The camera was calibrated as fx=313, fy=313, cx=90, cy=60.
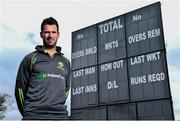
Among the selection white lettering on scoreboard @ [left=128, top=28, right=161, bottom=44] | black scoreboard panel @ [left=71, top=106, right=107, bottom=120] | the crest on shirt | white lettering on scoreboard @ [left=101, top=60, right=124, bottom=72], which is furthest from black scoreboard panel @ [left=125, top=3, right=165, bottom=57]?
the crest on shirt

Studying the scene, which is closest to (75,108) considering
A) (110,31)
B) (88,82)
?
(88,82)

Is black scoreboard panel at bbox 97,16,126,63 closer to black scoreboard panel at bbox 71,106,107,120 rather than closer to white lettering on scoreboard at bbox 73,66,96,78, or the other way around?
white lettering on scoreboard at bbox 73,66,96,78

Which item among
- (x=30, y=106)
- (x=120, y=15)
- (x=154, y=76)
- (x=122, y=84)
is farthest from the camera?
(x=120, y=15)

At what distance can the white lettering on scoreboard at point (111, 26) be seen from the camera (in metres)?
10.1

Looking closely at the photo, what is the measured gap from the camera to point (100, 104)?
9.74m

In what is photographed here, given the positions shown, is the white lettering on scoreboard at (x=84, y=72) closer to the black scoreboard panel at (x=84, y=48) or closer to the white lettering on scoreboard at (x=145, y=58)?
the black scoreboard panel at (x=84, y=48)

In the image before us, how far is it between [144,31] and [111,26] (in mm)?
1373

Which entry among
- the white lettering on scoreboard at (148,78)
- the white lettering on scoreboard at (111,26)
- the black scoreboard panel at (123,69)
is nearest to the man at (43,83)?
the black scoreboard panel at (123,69)

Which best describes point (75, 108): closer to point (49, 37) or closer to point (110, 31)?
point (110, 31)

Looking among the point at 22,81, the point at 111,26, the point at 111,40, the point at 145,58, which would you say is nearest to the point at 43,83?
the point at 22,81

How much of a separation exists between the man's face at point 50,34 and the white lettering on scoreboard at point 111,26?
8.24 metres

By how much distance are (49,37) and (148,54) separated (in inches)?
291

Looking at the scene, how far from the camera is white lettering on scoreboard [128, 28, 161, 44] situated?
8953 mm

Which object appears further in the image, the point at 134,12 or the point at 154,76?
the point at 134,12
